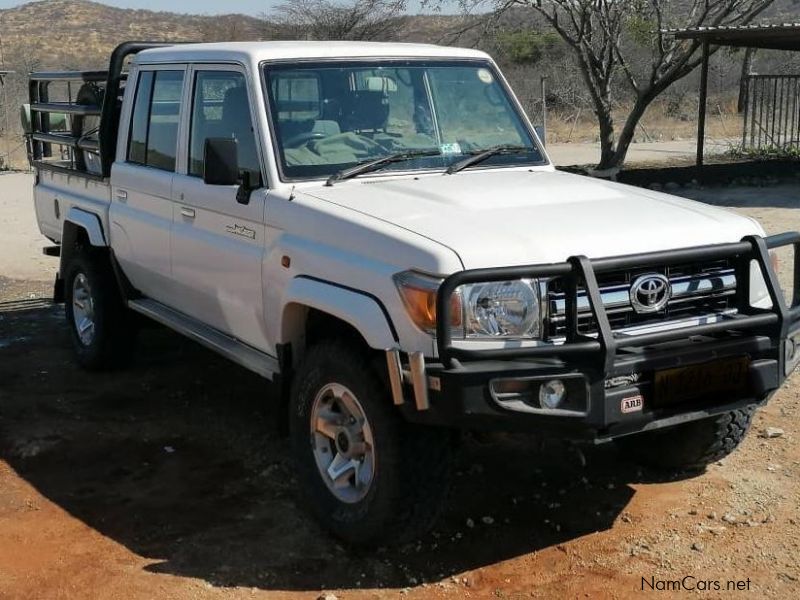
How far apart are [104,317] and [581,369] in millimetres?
3939

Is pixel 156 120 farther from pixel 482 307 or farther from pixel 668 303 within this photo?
pixel 668 303

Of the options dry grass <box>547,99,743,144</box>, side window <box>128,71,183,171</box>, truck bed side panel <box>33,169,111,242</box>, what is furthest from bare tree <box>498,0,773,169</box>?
side window <box>128,71,183,171</box>

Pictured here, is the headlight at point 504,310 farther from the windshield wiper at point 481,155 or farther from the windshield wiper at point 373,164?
the windshield wiper at point 481,155

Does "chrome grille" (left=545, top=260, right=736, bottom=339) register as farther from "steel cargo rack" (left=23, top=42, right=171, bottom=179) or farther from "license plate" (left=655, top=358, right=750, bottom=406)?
"steel cargo rack" (left=23, top=42, right=171, bottom=179)

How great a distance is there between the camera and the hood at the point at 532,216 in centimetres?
378

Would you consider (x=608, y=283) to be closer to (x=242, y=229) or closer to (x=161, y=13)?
(x=242, y=229)

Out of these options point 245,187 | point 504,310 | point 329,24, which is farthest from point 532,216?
point 329,24

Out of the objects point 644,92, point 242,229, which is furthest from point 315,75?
point 644,92

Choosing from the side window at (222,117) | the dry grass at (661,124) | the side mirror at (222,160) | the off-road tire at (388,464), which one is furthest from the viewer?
the dry grass at (661,124)

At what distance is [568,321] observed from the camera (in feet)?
12.0

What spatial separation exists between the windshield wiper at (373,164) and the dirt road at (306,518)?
1394 mm

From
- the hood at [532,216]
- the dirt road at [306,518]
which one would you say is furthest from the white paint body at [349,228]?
the dirt road at [306,518]

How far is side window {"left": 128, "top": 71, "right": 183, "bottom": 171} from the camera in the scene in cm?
565

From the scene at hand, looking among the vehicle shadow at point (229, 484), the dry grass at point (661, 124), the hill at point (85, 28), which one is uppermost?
the hill at point (85, 28)
